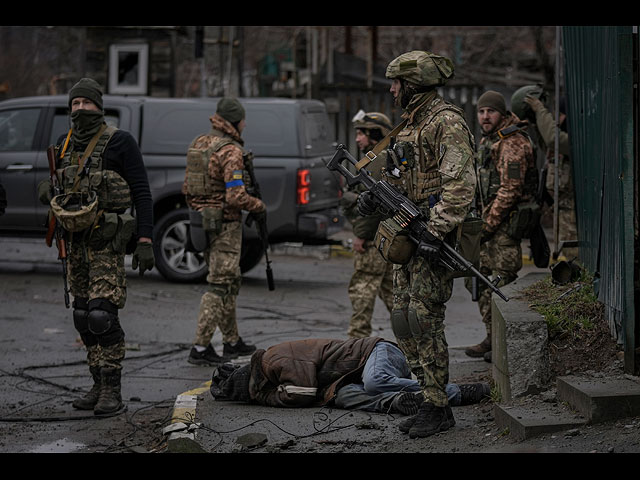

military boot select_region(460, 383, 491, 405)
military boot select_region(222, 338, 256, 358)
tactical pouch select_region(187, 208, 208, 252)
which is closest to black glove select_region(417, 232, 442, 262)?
military boot select_region(460, 383, 491, 405)

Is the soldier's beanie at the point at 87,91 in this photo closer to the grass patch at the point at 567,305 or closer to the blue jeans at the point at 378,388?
the blue jeans at the point at 378,388

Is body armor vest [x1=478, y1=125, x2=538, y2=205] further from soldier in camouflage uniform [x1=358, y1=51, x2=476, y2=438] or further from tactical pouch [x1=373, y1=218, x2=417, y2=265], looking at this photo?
tactical pouch [x1=373, y1=218, x2=417, y2=265]

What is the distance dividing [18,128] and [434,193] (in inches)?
321

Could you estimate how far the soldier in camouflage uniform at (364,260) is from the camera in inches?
A: 314

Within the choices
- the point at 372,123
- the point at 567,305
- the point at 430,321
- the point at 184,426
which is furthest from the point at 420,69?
the point at 372,123

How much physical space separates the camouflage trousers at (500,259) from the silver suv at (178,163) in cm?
428

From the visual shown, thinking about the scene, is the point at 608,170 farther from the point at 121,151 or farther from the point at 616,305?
the point at 121,151

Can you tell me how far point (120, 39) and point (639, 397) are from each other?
16.5 meters

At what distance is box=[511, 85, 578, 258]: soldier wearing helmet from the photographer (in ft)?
27.6

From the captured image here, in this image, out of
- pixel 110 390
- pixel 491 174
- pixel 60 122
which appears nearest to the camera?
pixel 110 390

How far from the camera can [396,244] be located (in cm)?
542

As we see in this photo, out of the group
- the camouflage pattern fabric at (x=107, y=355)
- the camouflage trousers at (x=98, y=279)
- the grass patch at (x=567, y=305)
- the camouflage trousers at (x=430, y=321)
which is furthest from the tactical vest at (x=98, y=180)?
the grass patch at (x=567, y=305)

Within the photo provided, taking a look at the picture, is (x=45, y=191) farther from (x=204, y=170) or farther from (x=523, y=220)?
(x=523, y=220)

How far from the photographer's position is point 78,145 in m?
6.72
